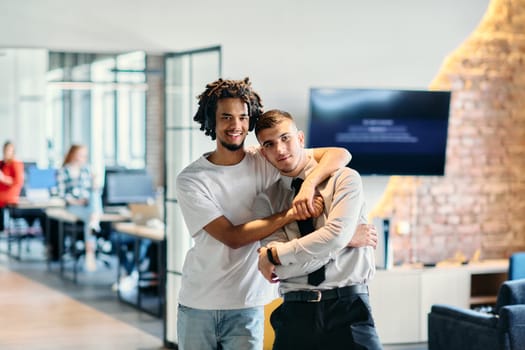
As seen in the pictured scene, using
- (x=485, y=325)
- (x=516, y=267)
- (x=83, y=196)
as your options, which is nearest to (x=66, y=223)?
(x=83, y=196)

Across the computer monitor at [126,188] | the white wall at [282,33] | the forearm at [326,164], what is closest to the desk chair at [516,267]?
the white wall at [282,33]

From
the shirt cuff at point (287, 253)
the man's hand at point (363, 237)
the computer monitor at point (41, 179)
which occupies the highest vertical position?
the man's hand at point (363, 237)

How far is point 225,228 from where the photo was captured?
324 centimetres

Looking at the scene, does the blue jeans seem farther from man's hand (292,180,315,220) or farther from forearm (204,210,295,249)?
man's hand (292,180,315,220)

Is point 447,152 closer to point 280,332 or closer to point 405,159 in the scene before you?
point 405,159

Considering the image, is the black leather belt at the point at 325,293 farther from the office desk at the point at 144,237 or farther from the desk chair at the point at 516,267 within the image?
the office desk at the point at 144,237

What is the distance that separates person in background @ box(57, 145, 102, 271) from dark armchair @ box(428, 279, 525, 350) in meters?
5.29

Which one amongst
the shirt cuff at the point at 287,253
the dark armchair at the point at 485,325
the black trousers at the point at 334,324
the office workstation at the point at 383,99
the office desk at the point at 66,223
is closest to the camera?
the shirt cuff at the point at 287,253

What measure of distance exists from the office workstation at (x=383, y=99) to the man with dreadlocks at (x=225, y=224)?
12.0ft

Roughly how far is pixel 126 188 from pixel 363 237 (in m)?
8.54

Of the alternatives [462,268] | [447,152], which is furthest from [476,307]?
[447,152]

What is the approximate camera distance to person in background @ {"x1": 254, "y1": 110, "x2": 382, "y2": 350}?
313 cm

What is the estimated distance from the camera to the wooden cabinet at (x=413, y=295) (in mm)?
7426

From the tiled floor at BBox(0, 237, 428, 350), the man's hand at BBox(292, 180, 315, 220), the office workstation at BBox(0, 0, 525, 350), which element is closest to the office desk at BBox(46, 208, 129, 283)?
the tiled floor at BBox(0, 237, 428, 350)
